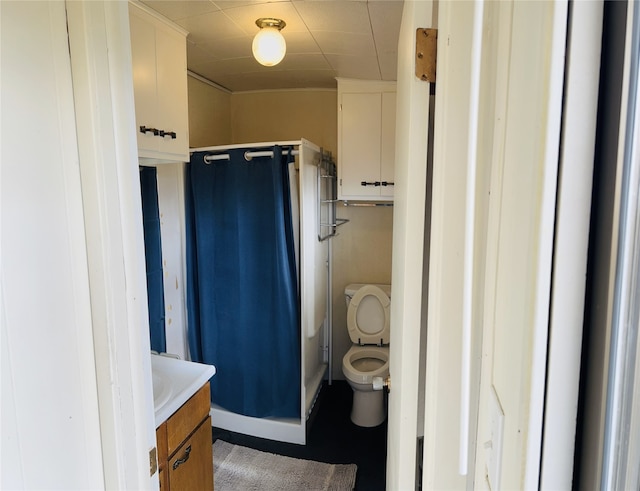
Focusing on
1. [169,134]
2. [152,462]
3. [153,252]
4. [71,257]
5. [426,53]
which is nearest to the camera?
[426,53]

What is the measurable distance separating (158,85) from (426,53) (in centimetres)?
129

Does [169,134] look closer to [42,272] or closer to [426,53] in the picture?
[42,272]

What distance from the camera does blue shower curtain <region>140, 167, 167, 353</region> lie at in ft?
7.13

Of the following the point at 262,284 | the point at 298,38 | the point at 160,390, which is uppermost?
the point at 298,38

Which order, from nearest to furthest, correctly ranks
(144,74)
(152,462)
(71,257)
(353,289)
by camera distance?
(71,257) < (152,462) < (144,74) < (353,289)

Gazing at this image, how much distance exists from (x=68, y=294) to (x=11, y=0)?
Result: 566 mm

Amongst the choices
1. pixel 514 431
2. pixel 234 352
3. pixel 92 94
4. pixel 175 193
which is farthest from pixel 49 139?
pixel 234 352

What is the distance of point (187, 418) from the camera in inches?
58.7

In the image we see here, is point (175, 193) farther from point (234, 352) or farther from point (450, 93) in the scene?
point (450, 93)

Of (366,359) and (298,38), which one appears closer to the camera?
(298,38)

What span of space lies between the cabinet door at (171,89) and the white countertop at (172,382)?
914 millimetres

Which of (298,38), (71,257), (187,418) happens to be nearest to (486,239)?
(71,257)

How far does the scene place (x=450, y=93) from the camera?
2.20 ft

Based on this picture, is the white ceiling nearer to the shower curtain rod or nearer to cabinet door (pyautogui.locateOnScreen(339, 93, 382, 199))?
cabinet door (pyautogui.locateOnScreen(339, 93, 382, 199))
